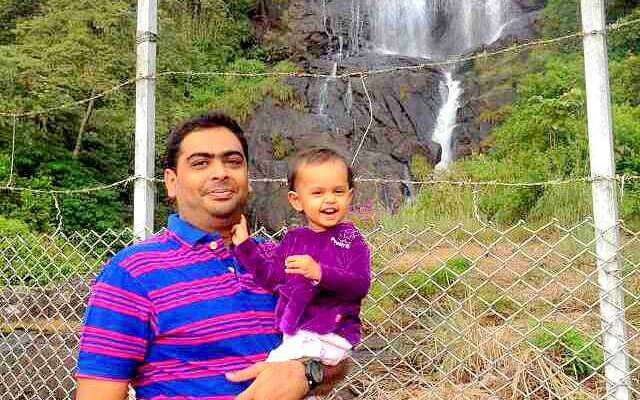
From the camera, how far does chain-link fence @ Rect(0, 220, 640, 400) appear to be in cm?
231

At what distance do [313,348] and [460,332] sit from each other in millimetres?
1378

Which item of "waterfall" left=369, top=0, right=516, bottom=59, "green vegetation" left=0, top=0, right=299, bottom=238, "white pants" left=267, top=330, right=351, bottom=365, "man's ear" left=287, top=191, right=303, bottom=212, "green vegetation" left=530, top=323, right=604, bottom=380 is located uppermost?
"waterfall" left=369, top=0, right=516, bottom=59

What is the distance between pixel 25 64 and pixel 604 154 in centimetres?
762

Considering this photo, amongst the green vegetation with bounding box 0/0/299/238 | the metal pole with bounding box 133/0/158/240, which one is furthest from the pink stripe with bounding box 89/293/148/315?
the green vegetation with bounding box 0/0/299/238

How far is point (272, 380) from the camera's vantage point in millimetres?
1298

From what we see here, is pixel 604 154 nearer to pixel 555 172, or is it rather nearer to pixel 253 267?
pixel 253 267

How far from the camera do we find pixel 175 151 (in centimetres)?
146

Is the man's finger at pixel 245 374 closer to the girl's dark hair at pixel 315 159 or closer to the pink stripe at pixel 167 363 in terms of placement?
the pink stripe at pixel 167 363

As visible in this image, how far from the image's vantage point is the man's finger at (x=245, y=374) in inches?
50.5

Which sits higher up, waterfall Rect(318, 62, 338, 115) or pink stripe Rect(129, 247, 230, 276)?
waterfall Rect(318, 62, 338, 115)

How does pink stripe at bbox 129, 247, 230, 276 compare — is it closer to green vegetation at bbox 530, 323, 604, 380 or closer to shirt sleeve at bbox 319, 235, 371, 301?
shirt sleeve at bbox 319, 235, 371, 301

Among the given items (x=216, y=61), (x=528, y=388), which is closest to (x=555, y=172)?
(x=528, y=388)

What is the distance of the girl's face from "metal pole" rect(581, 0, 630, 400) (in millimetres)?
721

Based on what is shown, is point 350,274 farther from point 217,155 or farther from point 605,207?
point 605,207
